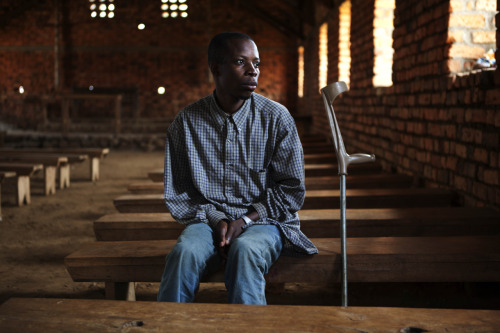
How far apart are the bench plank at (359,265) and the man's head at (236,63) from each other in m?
0.66

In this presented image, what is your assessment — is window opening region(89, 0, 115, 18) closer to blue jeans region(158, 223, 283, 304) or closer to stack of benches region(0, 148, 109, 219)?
stack of benches region(0, 148, 109, 219)

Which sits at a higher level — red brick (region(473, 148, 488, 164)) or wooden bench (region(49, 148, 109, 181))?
red brick (region(473, 148, 488, 164))

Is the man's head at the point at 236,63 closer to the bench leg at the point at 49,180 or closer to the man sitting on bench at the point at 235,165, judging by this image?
the man sitting on bench at the point at 235,165

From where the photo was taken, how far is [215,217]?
6.19ft

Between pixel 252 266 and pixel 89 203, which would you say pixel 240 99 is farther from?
pixel 89 203

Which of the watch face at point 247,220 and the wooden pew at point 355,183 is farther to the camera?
the wooden pew at point 355,183

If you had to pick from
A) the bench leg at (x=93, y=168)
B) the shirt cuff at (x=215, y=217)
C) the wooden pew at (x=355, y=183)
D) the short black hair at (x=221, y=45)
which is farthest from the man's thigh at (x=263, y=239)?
the bench leg at (x=93, y=168)

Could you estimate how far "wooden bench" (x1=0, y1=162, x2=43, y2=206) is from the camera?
510cm

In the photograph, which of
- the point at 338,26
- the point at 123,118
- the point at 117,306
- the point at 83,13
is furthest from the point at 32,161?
the point at 83,13

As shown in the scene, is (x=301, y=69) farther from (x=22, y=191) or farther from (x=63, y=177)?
(x=22, y=191)

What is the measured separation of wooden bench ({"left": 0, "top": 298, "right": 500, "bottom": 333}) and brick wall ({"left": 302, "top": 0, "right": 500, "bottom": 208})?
152 centimetres

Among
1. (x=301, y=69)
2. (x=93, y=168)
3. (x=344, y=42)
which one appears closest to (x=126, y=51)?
→ (x=301, y=69)

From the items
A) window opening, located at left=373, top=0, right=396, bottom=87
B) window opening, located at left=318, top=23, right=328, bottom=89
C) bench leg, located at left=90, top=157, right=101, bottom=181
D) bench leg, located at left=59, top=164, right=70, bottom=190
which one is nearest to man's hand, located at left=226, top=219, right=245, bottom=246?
window opening, located at left=373, top=0, right=396, bottom=87

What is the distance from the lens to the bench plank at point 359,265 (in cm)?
193
